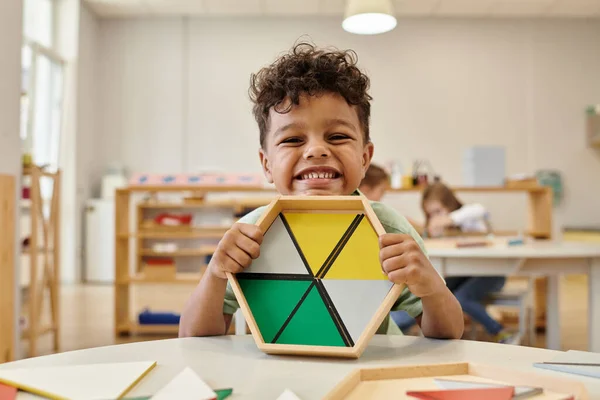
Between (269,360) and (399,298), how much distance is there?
0.38m

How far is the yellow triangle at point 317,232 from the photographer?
0.73 metres

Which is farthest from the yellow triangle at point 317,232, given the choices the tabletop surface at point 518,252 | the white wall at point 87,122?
the white wall at point 87,122

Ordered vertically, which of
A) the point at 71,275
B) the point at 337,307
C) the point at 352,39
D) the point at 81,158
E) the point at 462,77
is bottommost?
the point at 71,275

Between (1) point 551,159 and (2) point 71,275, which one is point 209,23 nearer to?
(2) point 71,275

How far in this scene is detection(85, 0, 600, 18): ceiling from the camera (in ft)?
23.8

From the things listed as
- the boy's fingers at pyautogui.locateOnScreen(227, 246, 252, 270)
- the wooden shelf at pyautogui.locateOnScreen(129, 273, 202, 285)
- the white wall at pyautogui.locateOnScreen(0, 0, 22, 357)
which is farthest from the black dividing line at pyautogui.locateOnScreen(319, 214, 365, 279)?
the wooden shelf at pyautogui.locateOnScreen(129, 273, 202, 285)

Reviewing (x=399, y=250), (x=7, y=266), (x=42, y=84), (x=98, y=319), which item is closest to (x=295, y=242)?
(x=399, y=250)

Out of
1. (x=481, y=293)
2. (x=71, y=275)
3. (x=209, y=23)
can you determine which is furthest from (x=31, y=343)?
(x=209, y=23)

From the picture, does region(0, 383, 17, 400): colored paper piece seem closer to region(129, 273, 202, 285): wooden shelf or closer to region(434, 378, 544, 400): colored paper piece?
region(434, 378, 544, 400): colored paper piece

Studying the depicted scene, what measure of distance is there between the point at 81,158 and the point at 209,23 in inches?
102

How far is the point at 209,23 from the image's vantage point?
25.6 feet

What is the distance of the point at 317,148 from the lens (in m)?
0.97

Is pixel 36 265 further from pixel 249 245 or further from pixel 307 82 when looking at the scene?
pixel 249 245

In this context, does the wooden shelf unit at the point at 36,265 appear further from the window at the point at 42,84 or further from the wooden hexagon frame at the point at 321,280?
the wooden hexagon frame at the point at 321,280
